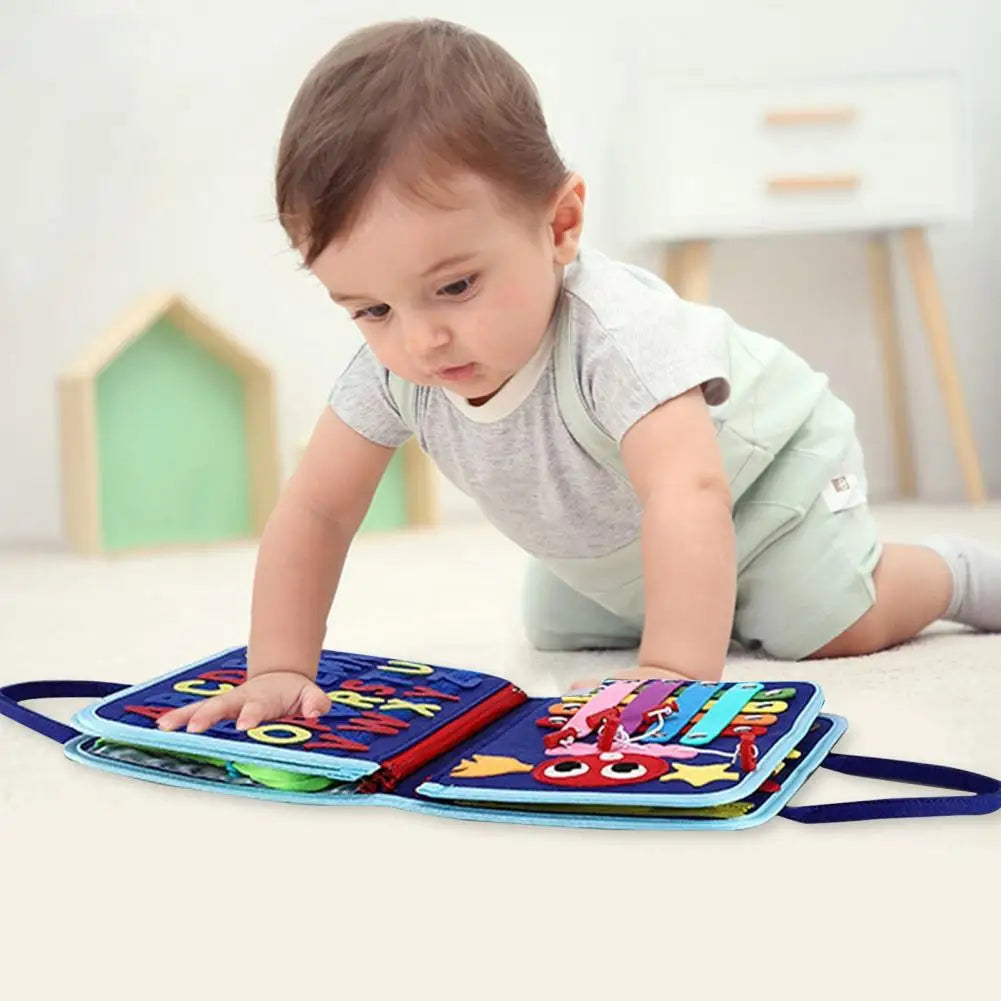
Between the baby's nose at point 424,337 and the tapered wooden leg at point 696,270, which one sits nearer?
the baby's nose at point 424,337

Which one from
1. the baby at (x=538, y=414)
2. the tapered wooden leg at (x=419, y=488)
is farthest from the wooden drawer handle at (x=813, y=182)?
the baby at (x=538, y=414)

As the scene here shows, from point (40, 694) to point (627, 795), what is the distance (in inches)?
18.0

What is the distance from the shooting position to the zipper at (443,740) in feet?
1.98

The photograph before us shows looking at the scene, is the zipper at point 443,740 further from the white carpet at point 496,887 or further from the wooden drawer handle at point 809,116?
the wooden drawer handle at point 809,116

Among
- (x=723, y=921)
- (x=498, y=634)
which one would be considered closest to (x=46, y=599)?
Answer: (x=498, y=634)

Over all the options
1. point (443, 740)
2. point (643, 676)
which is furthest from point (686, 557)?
point (443, 740)

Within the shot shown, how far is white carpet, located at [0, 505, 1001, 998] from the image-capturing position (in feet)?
1.40

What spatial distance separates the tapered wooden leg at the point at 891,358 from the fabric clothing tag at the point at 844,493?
49.1 inches

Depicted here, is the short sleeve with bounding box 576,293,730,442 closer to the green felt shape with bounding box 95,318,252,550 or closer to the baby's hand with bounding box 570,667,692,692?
the baby's hand with bounding box 570,667,692,692

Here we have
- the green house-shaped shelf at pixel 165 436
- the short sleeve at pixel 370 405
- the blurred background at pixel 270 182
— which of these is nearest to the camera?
the short sleeve at pixel 370 405

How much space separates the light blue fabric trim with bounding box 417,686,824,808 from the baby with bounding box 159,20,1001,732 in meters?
0.13

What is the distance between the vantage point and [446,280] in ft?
2.28

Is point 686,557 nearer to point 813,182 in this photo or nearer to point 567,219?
point 567,219

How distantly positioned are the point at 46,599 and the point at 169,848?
868 millimetres
